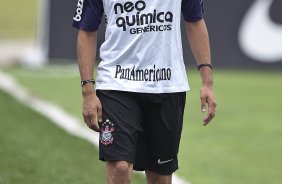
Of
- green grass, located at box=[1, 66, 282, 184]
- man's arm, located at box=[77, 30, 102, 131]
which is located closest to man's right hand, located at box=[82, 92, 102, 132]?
man's arm, located at box=[77, 30, 102, 131]

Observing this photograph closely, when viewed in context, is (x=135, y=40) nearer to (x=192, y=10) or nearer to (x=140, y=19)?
(x=140, y=19)

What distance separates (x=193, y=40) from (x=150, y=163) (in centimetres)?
90

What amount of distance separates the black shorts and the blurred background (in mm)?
2559

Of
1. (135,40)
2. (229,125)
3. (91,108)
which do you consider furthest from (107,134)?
(229,125)

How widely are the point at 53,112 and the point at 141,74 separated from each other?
7818 mm

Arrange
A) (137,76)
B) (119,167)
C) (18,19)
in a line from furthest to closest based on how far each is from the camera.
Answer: (18,19) < (137,76) < (119,167)

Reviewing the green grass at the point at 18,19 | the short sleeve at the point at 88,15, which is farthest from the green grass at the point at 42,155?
the green grass at the point at 18,19

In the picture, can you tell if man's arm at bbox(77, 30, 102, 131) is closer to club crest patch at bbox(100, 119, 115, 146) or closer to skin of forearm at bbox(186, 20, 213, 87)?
club crest patch at bbox(100, 119, 115, 146)

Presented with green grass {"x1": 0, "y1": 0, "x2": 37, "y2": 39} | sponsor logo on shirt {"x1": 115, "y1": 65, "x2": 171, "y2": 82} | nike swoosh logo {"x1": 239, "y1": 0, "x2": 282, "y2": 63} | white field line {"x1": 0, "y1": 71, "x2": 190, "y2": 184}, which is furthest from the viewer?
green grass {"x1": 0, "y1": 0, "x2": 37, "y2": 39}

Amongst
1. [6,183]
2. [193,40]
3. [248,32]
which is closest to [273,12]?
[248,32]

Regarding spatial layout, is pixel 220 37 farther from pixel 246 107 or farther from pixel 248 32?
pixel 246 107

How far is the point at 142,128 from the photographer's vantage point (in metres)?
6.12

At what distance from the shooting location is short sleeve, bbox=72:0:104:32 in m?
5.90

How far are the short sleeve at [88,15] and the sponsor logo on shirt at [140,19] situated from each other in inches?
5.0
